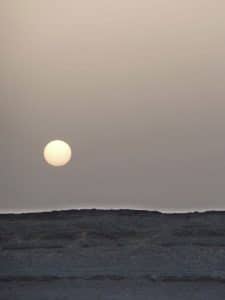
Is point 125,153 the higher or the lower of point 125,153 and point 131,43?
the lower

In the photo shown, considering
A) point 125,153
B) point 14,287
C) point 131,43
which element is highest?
point 131,43

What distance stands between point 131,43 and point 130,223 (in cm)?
42

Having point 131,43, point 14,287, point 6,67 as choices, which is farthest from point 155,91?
point 14,287

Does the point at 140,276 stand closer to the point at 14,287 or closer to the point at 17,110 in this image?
the point at 14,287

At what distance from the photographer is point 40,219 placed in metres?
1.52

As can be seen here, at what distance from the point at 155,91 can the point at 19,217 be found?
1.38 ft

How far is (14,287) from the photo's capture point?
147 cm

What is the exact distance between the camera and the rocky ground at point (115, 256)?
4.71ft

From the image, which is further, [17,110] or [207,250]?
[17,110]

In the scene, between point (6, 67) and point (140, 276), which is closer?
point (140, 276)

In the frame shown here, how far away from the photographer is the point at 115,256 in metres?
1.46

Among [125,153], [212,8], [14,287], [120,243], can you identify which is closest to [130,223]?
[120,243]

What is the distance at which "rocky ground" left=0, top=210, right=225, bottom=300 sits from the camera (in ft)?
4.71

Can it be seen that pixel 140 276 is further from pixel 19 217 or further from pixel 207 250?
pixel 19 217
